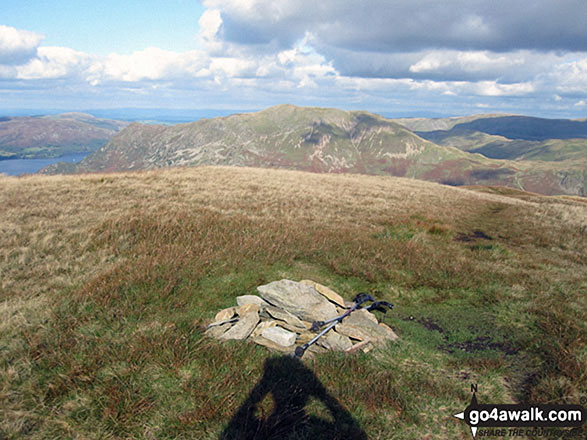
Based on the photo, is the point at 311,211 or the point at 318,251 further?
the point at 311,211

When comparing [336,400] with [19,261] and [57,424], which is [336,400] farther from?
[19,261]

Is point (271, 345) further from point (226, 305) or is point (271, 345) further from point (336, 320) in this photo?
point (226, 305)

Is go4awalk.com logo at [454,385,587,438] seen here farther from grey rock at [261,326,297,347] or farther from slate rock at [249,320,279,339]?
slate rock at [249,320,279,339]

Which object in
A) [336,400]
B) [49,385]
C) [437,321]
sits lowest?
[437,321]

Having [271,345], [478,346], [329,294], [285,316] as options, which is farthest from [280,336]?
[478,346]

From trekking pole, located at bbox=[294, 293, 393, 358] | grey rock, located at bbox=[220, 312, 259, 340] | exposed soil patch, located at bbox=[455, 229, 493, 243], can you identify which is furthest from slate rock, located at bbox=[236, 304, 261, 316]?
exposed soil patch, located at bbox=[455, 229, 493, 243]

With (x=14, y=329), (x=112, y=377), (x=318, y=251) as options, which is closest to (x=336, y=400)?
(x=112, y=377)

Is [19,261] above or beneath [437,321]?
above
